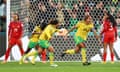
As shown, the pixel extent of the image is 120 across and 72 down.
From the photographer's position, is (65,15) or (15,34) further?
(65,15)

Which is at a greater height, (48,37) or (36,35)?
(36,35)

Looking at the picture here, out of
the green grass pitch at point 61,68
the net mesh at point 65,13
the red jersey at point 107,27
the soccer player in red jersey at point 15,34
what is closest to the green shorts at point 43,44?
the green grass pitch at point 61,68

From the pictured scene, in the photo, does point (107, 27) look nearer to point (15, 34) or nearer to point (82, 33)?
point (82, 33)

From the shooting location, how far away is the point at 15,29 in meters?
20.4

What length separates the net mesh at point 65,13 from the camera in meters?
21.7

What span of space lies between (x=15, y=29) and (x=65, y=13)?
2.47 meters

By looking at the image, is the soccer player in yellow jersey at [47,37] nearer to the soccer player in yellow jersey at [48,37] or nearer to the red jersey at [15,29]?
the soccer player in yellow jersey at [48,37]

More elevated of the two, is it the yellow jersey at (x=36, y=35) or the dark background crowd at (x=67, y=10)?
the dark background crowd at (x=67, y=10)

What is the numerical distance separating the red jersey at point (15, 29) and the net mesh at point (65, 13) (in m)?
1.29

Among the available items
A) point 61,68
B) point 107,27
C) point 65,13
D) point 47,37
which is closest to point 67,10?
point 65,13

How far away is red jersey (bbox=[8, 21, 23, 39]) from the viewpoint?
20.3m

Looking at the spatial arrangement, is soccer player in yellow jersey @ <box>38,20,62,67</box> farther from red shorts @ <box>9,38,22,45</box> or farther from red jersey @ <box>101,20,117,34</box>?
red jersey @ <box>101,20,117,34</box>

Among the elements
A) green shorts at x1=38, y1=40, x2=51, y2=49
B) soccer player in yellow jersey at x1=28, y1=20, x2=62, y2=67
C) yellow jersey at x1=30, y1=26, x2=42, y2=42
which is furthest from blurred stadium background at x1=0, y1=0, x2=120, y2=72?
green shorts at x1=38, y1=40, x2=51, y2=49

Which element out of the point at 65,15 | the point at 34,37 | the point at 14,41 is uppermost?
the point at 65,15
